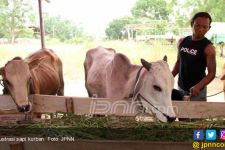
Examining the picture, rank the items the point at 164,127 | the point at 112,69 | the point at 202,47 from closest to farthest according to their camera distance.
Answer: the point at 164,127, the point at 202,47, the point at 112,69

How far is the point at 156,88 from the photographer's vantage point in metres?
3.06

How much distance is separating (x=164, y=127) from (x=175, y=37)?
48.5 ft

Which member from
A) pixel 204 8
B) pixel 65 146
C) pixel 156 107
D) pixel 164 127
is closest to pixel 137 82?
pixel 156 107

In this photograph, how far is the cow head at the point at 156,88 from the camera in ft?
9.64

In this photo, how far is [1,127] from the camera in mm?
2262

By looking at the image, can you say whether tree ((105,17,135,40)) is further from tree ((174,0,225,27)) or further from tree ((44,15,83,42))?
tree ((174,0,225,27))

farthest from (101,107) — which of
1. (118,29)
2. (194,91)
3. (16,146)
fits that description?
(118,29)

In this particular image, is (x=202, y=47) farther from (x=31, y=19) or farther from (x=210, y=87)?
(x=31, y=19)

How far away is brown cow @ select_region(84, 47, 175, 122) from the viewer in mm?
2941

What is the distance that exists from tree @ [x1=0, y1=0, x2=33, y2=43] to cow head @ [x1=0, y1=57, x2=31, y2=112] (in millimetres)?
11420

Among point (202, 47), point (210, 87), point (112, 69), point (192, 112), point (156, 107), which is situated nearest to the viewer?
point (192, 112)

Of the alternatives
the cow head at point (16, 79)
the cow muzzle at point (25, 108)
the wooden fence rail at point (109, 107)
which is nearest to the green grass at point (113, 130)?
the wooden fence rail at point (109, 107)

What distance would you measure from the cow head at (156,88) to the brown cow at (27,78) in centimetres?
105

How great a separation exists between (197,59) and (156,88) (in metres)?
0.77
